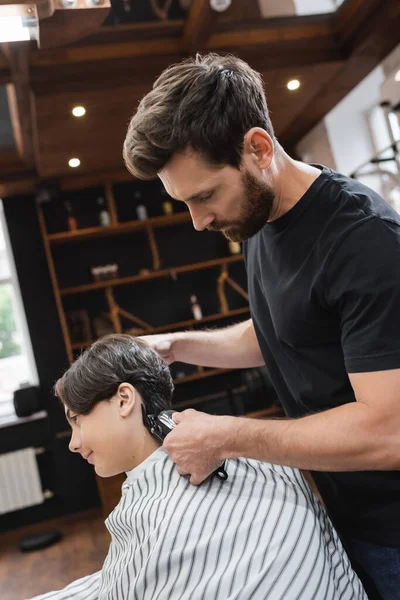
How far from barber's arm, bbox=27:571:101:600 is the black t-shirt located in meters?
0.61

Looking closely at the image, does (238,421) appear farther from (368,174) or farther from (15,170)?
(15,170)

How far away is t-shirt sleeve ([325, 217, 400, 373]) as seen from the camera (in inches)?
41.9

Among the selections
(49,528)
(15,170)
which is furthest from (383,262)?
(49,528)

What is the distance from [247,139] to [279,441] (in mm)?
598

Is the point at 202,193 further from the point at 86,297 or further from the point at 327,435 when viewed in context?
the point at 86,297

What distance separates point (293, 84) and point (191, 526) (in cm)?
375

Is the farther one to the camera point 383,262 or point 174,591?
point 174,591

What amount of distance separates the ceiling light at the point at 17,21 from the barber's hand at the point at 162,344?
43.7 inches

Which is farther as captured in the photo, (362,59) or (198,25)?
(362,59)

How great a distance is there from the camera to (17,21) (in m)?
2.03

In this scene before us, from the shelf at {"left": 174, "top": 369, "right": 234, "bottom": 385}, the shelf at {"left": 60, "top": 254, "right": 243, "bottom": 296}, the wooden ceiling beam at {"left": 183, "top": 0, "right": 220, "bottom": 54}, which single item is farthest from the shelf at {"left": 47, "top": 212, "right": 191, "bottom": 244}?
the wooden ceiling beam at {"left": 183, "top": 0, "right": 220, "bottom": 54}

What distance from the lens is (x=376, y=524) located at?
130 cm

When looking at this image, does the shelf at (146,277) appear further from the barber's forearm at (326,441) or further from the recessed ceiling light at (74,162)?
the barber's forearm at (326,441)

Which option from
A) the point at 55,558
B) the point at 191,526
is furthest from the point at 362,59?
the point at 55,558
